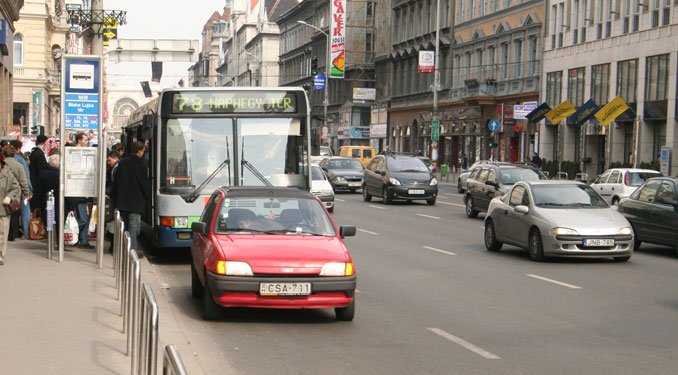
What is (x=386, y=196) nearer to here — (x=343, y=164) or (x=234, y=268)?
(x=343, y=164)

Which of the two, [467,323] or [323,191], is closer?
[467,323]

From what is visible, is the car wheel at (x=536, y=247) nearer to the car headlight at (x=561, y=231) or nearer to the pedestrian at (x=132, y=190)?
the car headlight at (x=561, y=231)

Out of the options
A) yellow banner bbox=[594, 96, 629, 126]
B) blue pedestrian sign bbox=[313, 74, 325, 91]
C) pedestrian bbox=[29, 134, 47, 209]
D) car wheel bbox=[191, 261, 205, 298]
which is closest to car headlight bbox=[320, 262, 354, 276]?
car wheel bbox=[191, 261, 205, 298]

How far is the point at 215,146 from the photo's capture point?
60.8 ft

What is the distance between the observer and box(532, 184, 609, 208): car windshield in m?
20.5

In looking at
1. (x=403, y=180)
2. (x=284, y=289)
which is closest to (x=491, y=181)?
(x=403, y=180)

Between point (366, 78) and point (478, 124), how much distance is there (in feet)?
104

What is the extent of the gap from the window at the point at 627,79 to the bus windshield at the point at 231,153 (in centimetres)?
3666

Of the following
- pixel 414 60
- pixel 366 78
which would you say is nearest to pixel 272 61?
pixel 366 78

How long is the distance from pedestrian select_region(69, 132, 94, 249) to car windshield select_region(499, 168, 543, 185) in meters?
15.2

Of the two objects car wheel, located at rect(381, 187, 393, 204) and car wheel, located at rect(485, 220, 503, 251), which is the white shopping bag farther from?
car wheel, located at rect(381, 187, 393, 204)

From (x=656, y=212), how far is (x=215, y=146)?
885 centimetres

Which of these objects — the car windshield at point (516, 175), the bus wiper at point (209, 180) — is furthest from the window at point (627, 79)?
the bus wiper at point (209, 180)

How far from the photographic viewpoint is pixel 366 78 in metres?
102
